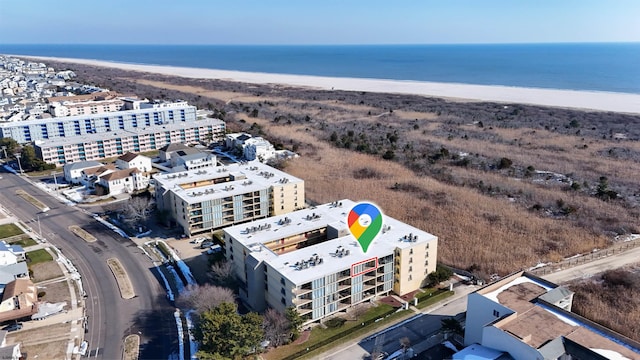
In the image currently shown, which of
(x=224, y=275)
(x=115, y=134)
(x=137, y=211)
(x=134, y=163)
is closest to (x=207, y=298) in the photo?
(x=224, y=275)

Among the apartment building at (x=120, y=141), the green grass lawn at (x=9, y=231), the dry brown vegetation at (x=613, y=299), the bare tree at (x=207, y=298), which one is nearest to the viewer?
the dry brown vegetation at (x=613, y=299)

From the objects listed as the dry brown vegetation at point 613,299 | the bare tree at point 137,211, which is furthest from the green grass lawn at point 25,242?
the dry brown vegetation at point 613,299

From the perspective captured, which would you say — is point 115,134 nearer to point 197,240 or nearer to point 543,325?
point 197,240

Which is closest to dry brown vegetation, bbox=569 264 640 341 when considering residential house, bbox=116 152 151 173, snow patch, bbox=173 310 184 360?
snow patch, bbox=173 310 184 360

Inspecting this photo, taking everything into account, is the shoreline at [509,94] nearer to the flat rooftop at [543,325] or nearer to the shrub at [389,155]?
the shrub at [389,155]

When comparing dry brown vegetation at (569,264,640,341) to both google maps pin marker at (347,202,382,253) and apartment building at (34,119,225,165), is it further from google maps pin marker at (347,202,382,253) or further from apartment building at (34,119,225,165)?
apartment building at (34,119,225,165)

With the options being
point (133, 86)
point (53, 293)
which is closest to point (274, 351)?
point (53, 293)
